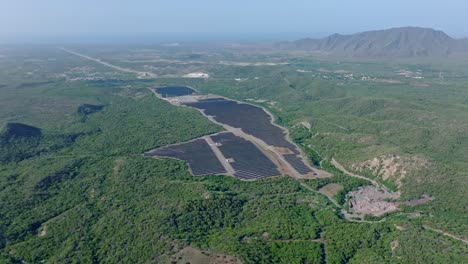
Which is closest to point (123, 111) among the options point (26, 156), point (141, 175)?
point (26, 156)

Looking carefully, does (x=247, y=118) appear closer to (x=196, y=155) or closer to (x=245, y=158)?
(x=245, y=158)

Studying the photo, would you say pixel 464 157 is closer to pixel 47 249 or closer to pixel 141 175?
pixel 141 175

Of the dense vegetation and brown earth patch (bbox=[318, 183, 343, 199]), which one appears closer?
the dense vegetation

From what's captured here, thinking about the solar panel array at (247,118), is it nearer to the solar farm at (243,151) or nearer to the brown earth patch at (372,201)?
the solar farm at (243,151)

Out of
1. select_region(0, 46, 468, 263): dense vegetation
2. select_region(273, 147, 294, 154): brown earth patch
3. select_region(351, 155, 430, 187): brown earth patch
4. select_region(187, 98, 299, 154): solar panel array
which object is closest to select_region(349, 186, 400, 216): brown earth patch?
select_region(0, 46, 468, 263): dense vegetation

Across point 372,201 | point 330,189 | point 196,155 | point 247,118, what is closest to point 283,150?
point 196,155

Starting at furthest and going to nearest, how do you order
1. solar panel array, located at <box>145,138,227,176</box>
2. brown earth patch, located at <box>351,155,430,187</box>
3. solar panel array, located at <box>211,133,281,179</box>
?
solar panel array, located at <box>145,138,227,176</box>
solar panel array, located at <box>211,133,281,179</box>
brown earth patch, located at <box>351,155,430,187</box>

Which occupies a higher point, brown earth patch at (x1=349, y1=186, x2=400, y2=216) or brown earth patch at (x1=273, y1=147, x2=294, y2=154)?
brown earth patch at (x1=273, y1=147, x2=294, y2=154)

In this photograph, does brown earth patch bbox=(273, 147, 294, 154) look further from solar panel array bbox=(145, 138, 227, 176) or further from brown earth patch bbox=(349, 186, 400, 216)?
brown earth patch bbox=(349, 186, 400, 216)
